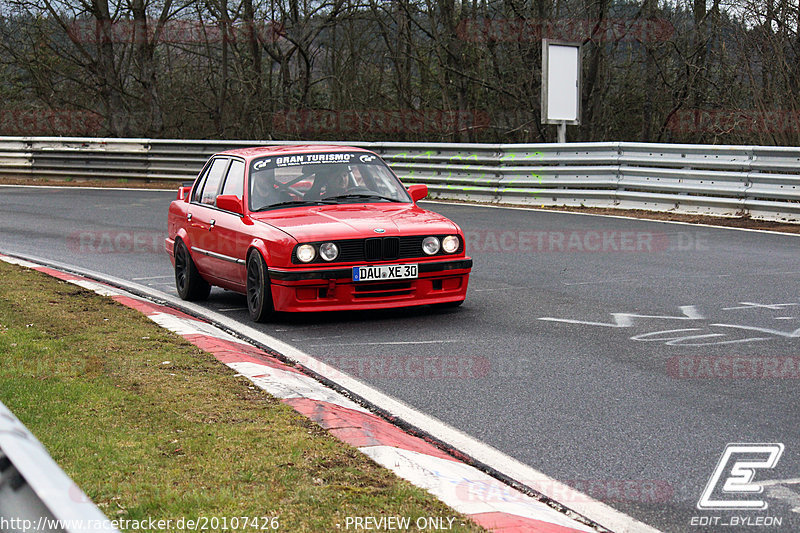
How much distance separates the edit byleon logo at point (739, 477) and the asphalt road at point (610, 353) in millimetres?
47

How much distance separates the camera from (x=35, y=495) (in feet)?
6.10

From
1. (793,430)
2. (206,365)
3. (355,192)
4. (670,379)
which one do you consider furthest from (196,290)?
(793,430)

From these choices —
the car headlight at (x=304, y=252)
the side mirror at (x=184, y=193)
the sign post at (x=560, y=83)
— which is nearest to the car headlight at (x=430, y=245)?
the car headlight at (x=304, y=252)

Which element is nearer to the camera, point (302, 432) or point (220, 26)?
point (302, 432)

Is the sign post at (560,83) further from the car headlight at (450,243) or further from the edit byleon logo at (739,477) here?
the edit byleon logo at (739,477)

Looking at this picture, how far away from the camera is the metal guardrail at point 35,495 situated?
5.82ft

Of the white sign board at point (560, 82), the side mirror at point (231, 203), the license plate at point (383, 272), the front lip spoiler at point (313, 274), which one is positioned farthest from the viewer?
the white sign board at point (560, 82)

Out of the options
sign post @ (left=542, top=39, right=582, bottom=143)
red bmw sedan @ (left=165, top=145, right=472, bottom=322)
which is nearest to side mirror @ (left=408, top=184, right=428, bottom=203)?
red bmw sedan @ (left=165, top=145, right=472, bottom=322)

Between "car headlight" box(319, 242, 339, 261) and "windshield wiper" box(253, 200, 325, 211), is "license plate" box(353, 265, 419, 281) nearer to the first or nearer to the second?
"car headlight" box(319, 242, 339, 261)

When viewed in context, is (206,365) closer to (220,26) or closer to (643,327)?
(643,327)

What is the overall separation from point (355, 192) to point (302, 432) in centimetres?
472

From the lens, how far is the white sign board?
21.3m

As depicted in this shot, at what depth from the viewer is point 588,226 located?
15016mm

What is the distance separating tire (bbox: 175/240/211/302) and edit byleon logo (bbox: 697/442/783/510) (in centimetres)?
610
